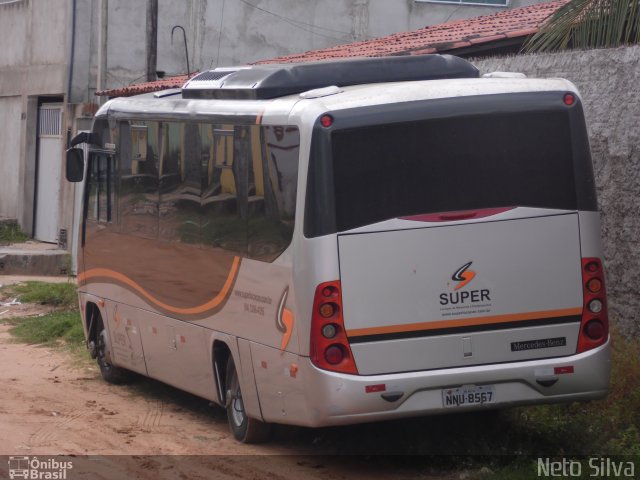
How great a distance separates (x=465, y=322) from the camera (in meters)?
7.97

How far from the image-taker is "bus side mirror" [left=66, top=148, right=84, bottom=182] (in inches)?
511

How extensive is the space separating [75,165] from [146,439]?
429 cm

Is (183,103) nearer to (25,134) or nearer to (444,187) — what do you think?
(444,187)

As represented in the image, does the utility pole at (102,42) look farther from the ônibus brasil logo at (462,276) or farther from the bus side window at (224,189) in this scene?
the ônibus brasil logo at (462,276)

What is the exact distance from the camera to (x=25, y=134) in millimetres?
26094

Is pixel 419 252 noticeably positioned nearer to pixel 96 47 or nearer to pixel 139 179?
pixel 139 179

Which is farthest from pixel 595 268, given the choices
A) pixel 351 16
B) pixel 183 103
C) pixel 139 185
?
pixel 351 16

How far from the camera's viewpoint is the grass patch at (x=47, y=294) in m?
18.7

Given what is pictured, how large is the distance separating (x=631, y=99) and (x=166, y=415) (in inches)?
202

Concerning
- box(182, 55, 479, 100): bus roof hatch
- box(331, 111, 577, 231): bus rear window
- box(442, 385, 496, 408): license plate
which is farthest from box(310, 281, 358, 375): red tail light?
box(182, 55, 479, 100): bus roof hatch

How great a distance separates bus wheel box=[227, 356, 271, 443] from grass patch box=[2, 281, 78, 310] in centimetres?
908

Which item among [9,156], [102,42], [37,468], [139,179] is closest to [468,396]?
[37,468]

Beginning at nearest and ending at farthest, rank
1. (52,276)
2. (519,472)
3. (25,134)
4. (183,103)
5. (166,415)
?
1. (519,472)
2. (183,103)
3. (166,415)
4. (52,276)
5. (25,134)

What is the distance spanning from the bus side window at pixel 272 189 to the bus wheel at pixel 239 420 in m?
1.27
